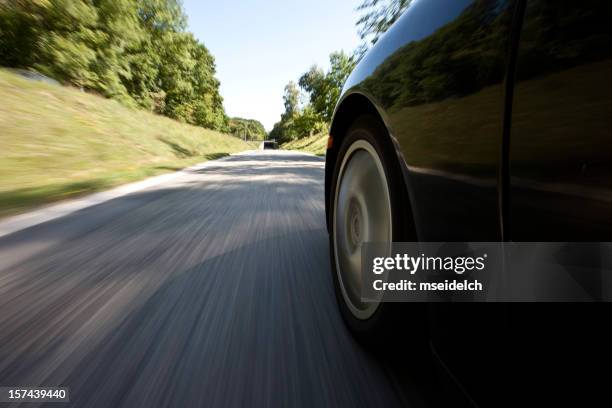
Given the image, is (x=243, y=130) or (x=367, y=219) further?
(x=243, y=130)

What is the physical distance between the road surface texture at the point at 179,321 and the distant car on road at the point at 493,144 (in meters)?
0.32

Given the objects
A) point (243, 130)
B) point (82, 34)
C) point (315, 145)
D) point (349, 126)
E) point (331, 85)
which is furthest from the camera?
point (243, 130)

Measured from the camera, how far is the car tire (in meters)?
1.23

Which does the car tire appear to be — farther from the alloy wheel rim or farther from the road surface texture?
the road surface texture

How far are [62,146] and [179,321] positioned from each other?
10.4 meters

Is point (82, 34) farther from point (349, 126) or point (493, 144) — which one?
point (493, 144)

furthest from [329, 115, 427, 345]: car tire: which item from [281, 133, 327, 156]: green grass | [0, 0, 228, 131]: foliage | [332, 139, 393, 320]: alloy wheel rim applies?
[281, 133, 327, 156]: green grass

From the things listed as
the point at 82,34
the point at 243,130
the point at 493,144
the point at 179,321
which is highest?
the point at 243,130

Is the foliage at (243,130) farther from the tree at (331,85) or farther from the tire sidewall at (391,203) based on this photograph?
the tire sidewall at (391,203)

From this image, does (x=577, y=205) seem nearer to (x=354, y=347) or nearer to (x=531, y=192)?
(x=531, y=192)

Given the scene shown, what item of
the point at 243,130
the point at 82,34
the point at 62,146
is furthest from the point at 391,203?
the point at 243,130

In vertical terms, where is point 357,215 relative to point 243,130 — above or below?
below

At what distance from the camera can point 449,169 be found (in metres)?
0.98

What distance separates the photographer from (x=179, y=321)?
1690 mm
